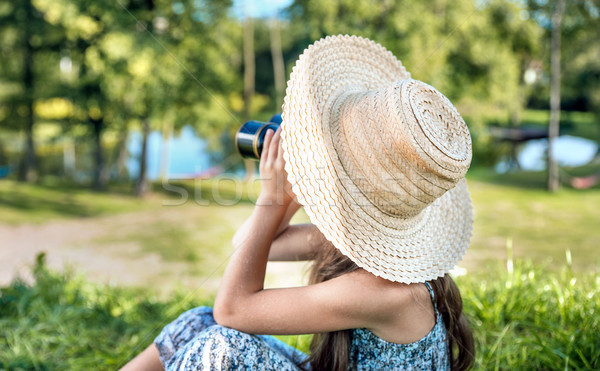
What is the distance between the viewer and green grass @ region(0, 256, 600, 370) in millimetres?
1602

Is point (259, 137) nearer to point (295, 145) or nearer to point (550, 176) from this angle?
point (295, 145)

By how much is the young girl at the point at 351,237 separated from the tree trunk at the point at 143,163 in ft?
26.0

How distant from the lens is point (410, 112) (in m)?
0.92

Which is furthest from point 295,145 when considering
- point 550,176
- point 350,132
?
point 550,176

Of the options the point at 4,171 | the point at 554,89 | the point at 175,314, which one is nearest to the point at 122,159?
the point at 4,171

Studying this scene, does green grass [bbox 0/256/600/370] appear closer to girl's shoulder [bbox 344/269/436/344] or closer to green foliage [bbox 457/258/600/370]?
green foliage [bbox 457/258/600/370]

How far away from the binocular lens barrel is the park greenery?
518cm

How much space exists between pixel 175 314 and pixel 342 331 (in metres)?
1.52

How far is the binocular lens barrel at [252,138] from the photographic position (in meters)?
1.19

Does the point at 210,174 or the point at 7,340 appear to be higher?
the point at 7,340

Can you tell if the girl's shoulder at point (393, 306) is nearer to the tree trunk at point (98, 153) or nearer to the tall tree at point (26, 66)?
the tree trunk at point (98, 153)

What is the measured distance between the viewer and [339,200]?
3.19 feet

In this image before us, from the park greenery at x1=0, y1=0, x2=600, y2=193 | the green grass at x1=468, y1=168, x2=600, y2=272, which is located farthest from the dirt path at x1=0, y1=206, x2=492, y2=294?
the park greenery at x1=0, y1=0, x2=600, y2=193

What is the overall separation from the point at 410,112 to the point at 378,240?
27 centimetres
